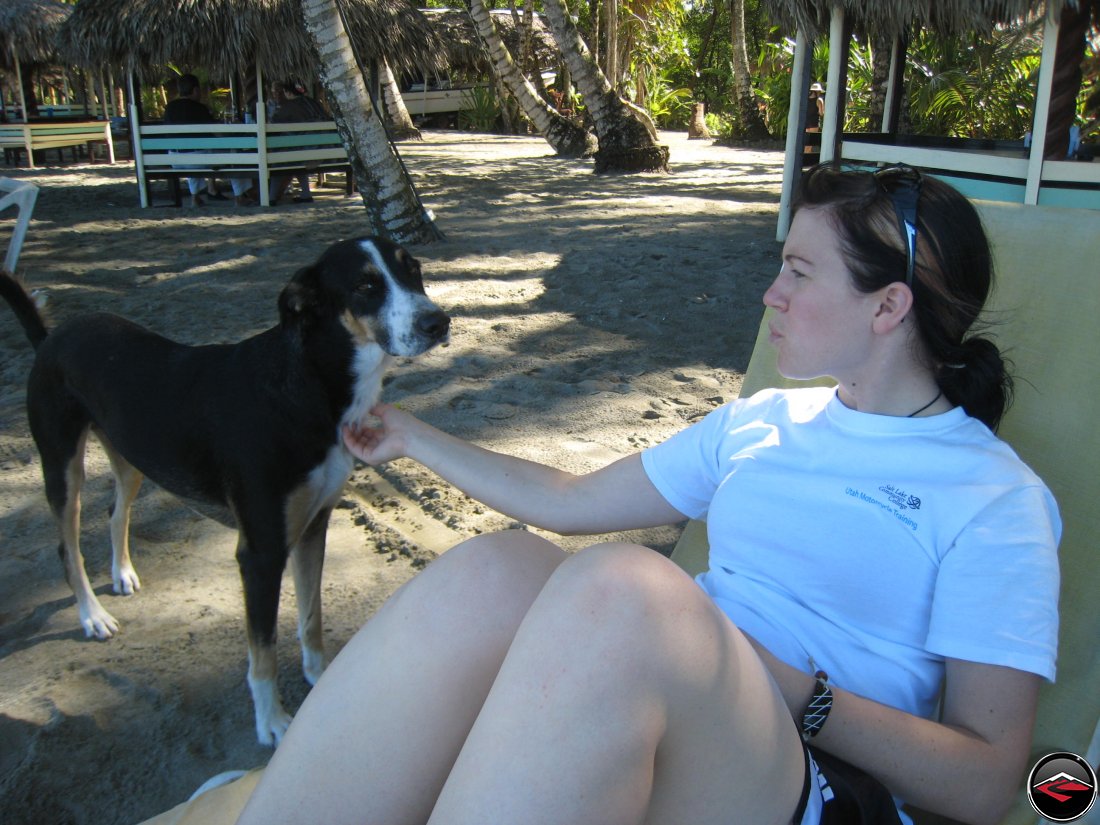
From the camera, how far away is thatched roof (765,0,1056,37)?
6.98m

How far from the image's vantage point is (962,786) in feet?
4.71

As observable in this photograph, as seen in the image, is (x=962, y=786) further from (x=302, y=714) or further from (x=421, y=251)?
(x=421, y=251)

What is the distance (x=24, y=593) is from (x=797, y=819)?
2865mm

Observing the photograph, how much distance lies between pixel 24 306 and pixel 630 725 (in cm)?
287

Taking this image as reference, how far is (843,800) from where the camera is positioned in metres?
1.46

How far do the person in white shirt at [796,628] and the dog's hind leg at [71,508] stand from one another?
171 cm

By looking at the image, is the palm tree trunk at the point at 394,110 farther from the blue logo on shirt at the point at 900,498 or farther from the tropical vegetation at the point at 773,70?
the blue logo on shirt at the point at 900,498

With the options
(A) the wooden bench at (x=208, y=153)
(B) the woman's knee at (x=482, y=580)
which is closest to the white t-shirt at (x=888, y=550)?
(B) the woman's knee at (x=482, y=580)

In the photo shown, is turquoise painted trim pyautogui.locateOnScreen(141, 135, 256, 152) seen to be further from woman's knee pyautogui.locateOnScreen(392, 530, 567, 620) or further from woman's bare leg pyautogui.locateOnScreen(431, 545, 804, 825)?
woman's bare leg pyautogui.locateOnScreen(431, 545, 804, 825)

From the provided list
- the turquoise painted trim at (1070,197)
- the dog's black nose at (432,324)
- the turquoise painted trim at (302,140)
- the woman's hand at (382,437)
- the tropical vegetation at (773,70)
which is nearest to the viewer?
the woman's hand at (382,437)

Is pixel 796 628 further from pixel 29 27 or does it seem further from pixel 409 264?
pixel 29 27

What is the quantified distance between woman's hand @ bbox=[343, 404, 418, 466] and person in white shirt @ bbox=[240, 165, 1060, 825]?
571 millimetres

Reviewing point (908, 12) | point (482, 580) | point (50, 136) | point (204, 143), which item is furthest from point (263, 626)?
point (50, 136)

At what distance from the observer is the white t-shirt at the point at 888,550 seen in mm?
1471
